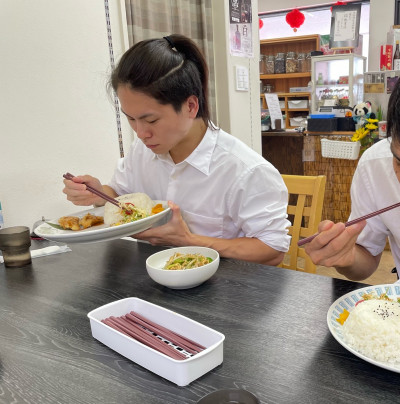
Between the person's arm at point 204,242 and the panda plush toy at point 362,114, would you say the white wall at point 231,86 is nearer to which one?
the panda plush toy at point 362,114

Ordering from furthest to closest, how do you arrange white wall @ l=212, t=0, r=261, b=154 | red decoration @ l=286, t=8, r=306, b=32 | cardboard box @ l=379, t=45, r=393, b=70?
1. red decoration @ l=286, t=8, r=306, b=32
2. cardboard box @ l=379, t=45, r=393, b=70
3. white wall @ l=212, t=0, r=261, b=154

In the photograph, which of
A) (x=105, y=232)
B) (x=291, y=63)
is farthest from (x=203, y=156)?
(x=291, y=63)

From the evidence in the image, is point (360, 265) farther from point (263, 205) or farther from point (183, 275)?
point (183, 275)

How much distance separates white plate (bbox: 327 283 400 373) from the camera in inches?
27.5

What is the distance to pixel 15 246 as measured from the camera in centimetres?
133

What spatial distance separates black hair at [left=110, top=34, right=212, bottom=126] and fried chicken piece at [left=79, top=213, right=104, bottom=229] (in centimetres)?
45

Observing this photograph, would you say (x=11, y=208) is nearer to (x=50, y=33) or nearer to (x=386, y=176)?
(x=50, y=33)

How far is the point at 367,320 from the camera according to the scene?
2.48 ft

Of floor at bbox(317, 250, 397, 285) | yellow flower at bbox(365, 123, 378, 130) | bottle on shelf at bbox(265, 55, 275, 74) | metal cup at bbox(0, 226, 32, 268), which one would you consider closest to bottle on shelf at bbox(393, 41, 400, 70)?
yellow flower at bbox(365, 123, 378, 130)

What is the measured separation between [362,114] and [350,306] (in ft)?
11.3

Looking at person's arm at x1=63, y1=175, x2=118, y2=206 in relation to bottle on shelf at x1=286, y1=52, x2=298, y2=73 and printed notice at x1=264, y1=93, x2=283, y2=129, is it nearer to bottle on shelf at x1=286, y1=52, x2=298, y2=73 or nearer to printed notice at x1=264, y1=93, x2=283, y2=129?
printed notice at x1=264, y1=93, x2=283, y2=129

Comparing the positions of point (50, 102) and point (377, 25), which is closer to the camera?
point (50, 102)

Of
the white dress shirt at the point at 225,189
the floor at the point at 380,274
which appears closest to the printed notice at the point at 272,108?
the floor at the point at 380,274

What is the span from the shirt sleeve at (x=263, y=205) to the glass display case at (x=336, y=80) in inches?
143
